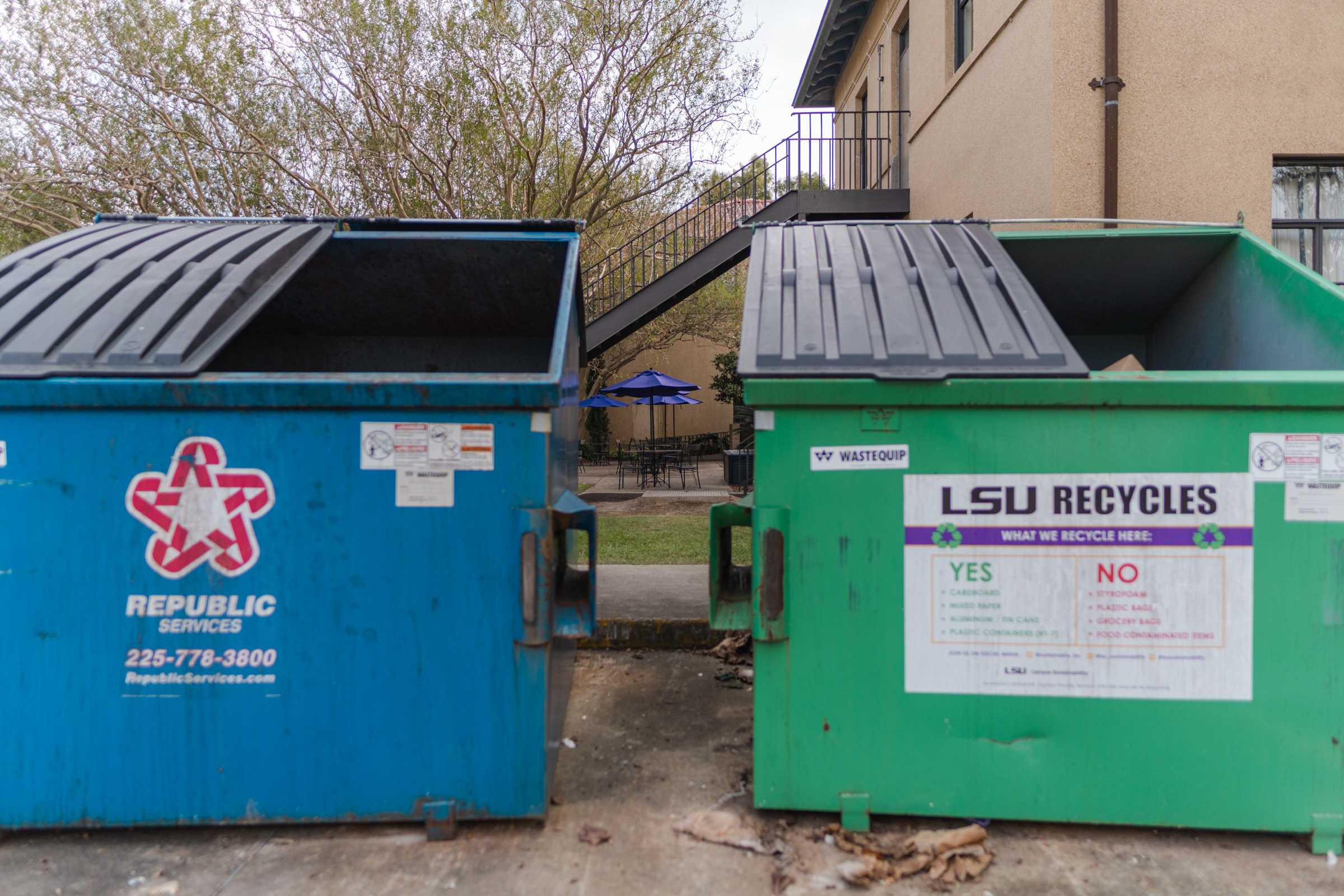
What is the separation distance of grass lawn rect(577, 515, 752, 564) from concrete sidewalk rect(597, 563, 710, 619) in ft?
1.05

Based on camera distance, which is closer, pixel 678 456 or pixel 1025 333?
pixel 1025 333

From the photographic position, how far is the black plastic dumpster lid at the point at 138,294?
2408 mm

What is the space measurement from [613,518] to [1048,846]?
7.83m

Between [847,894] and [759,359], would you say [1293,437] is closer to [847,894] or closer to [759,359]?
[759,359]

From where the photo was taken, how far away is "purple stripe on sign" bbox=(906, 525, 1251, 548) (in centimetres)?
237

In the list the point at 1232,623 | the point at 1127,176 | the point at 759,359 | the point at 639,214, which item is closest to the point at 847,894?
the point at 1232,623

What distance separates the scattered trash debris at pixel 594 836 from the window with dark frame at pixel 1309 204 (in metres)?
6.10

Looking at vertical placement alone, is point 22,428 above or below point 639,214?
below

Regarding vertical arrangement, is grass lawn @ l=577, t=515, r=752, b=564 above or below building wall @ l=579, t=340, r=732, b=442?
below

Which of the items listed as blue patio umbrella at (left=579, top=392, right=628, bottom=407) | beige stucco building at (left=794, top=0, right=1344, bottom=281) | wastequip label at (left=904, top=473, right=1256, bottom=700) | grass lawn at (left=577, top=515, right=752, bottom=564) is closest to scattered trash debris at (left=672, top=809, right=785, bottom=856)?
wastequip label at (left=904, top=473, right=1256, bottom=700)

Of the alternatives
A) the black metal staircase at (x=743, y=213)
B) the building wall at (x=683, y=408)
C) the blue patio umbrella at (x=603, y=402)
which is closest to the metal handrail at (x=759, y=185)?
the black metal staircase at (x=743, y=213)

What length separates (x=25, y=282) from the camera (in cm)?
275

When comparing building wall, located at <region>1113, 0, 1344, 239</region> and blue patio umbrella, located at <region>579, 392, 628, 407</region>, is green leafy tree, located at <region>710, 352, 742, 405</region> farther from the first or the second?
building wall, located at <region>1113, 0, 1344, 239</region>

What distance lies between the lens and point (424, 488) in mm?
2434
